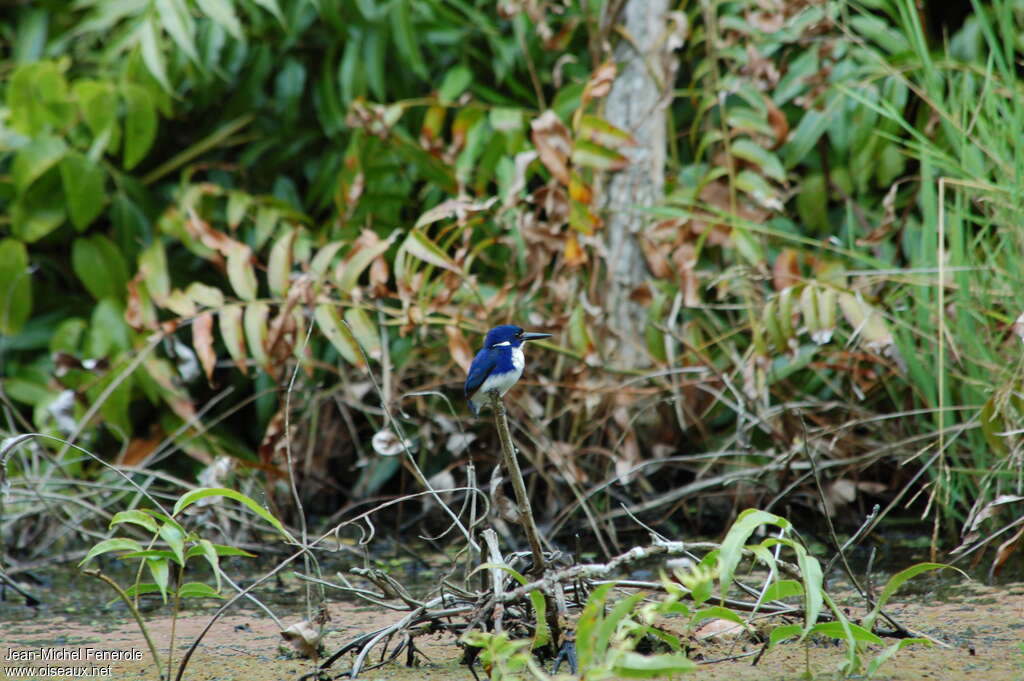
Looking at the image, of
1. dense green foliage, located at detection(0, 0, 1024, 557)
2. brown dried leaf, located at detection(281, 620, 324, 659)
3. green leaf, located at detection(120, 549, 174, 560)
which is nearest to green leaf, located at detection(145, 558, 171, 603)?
green leaf, located at detection(120, 549, 174, 560)

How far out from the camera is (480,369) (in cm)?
259

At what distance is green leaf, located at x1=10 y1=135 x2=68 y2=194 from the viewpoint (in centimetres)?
407

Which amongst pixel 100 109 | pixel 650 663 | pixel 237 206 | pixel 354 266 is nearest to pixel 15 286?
pixel 100 109

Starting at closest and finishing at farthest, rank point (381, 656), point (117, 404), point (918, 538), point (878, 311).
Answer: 1. point (381, 656)
2. point (878, 311)
3. point (918, 538)
4. point (117, 404)

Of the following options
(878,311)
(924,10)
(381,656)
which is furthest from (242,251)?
(924,10)

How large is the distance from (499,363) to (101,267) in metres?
2.35

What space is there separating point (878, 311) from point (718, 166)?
40.1 inches

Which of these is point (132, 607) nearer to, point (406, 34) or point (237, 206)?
point (237, 206)

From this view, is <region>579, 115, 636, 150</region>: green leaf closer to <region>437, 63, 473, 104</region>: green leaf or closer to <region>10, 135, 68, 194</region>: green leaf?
<region>437, 63, 473, 104</region>: green leaf

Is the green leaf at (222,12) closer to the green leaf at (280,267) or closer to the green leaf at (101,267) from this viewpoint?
the green leaf at (280,267)

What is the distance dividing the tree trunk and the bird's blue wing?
1315mm

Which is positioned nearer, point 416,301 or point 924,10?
point 416,301

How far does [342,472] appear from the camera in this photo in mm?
4184

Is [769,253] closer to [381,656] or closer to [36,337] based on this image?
[381,656]
